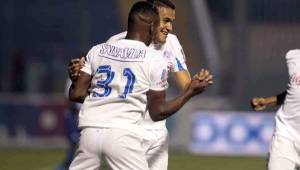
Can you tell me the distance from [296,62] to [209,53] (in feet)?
45.8

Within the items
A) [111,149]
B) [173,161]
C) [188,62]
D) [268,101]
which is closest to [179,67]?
[268,101]

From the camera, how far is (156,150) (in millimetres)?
7738

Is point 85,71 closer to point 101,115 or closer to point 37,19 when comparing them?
point 101,115

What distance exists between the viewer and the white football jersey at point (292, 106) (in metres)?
8.48

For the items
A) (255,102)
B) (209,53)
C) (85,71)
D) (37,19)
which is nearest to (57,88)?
(37,19)

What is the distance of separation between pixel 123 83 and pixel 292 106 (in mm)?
2571

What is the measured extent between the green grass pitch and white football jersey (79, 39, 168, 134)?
8.23 metres

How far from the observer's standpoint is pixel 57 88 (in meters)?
21.6

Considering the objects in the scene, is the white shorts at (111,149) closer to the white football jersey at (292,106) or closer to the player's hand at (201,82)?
the player's hand at (201,82)

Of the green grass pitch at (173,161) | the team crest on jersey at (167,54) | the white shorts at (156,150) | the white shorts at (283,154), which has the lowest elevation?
the green grass pitch at (173,161)

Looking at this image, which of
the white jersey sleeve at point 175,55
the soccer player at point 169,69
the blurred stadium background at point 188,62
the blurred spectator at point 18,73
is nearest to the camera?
the soccer player at point 169,69

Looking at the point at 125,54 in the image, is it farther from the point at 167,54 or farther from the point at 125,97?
the point at 167,54

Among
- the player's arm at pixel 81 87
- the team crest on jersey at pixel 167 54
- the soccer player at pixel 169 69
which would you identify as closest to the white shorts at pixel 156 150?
the soccer player at pixel 169 69

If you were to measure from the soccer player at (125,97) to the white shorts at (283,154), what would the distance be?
6.90 feet
